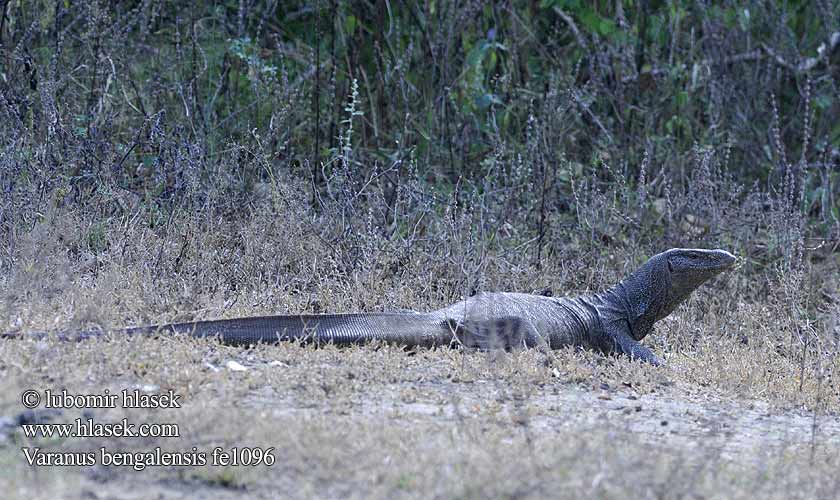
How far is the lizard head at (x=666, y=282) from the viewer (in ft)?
22.4

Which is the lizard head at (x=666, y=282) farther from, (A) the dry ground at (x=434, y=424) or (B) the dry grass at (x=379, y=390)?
(A) the dry ground at (x=434, y=424)

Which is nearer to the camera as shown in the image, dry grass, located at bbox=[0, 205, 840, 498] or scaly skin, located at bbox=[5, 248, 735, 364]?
dry grass, located at bbox=[0, 205, 840, 498]

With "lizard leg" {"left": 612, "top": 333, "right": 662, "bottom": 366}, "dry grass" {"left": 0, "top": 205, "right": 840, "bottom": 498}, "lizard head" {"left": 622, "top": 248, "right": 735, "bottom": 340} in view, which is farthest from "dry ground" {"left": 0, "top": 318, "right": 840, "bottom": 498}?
"lizard head" {"left": 622, "top": 248, "right": 735, "bottom": 340}

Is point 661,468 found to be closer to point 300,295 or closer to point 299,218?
point 300,295

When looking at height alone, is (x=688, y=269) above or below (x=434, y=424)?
below

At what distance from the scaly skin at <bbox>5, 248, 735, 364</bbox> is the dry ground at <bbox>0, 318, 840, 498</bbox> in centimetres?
15

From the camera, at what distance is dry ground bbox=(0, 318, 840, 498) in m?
3.46

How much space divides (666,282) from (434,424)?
10.2 ft

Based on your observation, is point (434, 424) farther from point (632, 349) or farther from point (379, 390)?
point (632, 349)

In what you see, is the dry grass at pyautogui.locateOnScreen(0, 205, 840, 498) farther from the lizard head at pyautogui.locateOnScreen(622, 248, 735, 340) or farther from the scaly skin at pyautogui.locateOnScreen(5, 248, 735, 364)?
the lizard head at pyautogui.locateOnScreen(622, 248, 735, 340)

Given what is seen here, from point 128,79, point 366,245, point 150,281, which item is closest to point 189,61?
point 128,79

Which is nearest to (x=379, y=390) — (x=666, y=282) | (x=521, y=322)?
(x=521, y=322)

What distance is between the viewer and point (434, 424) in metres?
4.23

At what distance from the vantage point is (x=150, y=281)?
20.5 ft
